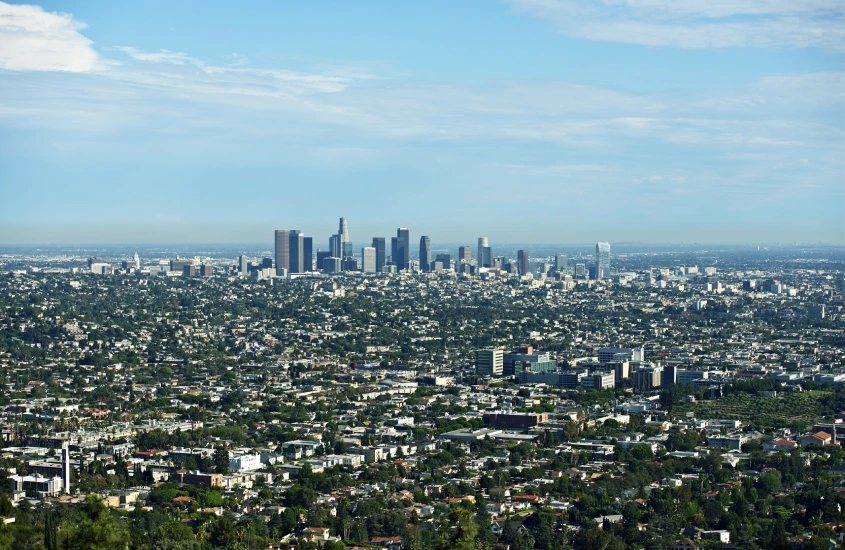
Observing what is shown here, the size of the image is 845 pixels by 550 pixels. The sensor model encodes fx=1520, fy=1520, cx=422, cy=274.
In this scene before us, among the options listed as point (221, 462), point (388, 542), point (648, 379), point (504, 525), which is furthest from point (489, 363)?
point (388, 542)

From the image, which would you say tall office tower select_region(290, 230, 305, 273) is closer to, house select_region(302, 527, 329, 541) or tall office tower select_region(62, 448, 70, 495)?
tall office tower select_region(62, 448, 70, 495)

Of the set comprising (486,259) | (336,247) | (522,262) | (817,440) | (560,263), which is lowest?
(817,440)

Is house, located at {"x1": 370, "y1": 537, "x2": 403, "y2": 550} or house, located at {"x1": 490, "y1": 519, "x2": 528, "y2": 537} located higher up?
house, located at {"x1": 490, "y1": 519, "x2": 528, "y2": 537}

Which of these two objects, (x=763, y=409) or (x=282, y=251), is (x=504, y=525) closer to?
(x=763, y=409)

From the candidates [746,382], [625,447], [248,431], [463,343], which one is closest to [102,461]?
[248,431]

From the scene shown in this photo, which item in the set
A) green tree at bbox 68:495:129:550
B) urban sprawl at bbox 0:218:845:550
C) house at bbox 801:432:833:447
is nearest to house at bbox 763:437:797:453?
urban sprawl at bbox 0:218:845:550

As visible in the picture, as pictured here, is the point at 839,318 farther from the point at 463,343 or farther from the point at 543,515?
the point at 543,515

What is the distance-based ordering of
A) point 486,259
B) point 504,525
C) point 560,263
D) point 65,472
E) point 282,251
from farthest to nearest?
point 560,263
point 486,259
point 282,251
point 65,472
point 504,525
